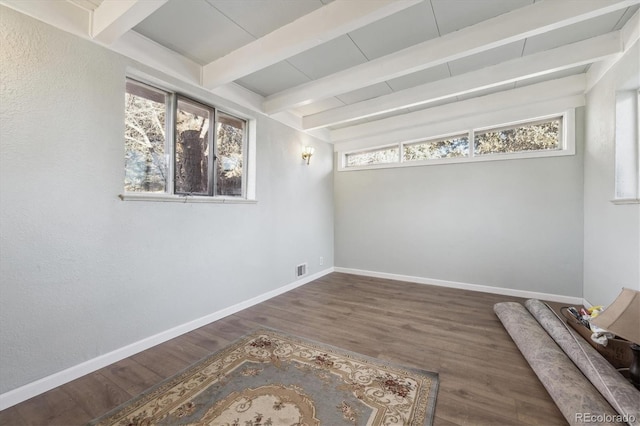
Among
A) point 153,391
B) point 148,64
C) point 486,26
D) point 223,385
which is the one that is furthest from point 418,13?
point 153,391

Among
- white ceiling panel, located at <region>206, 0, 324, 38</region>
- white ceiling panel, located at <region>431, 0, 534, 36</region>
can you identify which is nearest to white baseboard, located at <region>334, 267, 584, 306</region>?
white ceiling panel, located at <region>431, 0, 534, 36</region>

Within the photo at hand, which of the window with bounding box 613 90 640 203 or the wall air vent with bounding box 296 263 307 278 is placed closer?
the window with bounding box 613 90 640 203

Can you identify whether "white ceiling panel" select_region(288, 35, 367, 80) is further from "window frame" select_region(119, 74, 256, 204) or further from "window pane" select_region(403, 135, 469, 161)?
"window pane" select_region(403, 135, 469, 161)

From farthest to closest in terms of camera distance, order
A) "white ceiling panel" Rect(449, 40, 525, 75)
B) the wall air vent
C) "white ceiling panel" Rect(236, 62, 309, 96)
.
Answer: the wall air vent, "white ceiling panel" Rect(236, 62, 309, 96), "white ceiling panel" Rect(449, 40, 525, 75)

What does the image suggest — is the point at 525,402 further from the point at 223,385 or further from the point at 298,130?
the point at 298,130

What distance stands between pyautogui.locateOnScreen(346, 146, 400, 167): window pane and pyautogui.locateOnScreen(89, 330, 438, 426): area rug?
3.70m

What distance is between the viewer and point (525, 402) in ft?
5.63

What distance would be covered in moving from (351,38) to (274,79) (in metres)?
1.16

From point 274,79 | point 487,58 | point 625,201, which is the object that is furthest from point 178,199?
point 625,201

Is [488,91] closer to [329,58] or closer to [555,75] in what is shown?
[555,75]

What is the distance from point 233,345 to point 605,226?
4160 millimetres

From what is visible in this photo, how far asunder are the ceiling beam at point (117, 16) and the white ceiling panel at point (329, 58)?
1382mm

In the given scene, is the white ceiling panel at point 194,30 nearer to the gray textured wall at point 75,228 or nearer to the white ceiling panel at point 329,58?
the gray textured wall at point 75,228

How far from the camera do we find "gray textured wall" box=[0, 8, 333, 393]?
1.76 meters
